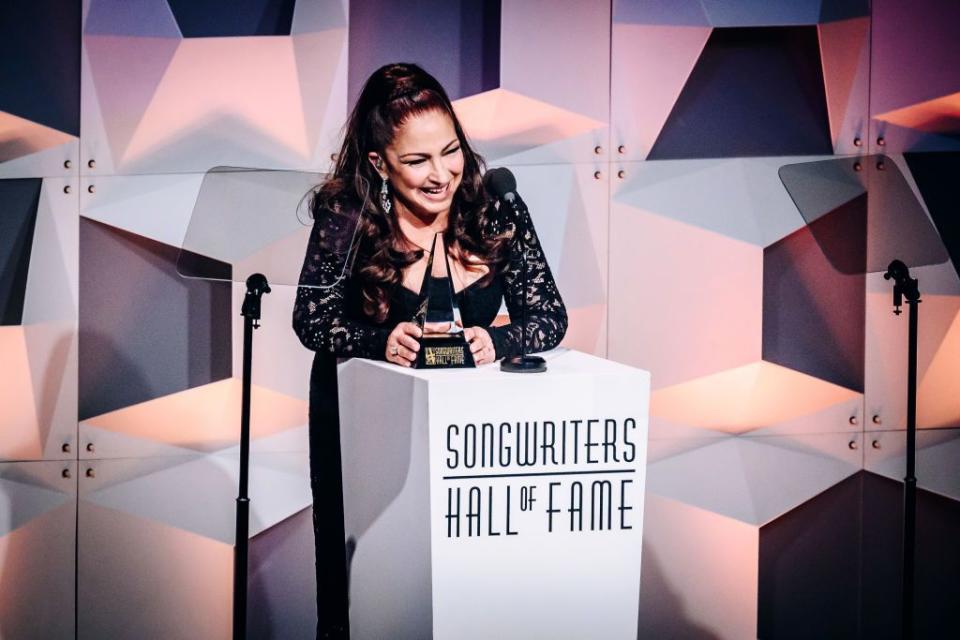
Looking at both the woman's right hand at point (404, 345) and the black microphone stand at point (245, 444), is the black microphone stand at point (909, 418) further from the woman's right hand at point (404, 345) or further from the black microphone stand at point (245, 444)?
the black microphone stand at point (245, 444)

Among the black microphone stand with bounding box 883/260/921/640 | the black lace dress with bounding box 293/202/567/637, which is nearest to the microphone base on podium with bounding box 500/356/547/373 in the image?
the black lace dress with bounding box 293/202/567/637

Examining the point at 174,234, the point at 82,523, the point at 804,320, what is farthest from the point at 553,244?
the point at 82,523

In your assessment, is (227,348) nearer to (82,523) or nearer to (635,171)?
(82,523)

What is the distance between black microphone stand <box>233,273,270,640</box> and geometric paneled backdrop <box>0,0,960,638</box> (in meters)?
0.39

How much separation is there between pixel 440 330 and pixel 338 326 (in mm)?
348

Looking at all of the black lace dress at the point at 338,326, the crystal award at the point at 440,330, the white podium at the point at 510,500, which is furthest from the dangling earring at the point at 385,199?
the white podium at the point at 510,500

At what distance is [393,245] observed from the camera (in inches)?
102

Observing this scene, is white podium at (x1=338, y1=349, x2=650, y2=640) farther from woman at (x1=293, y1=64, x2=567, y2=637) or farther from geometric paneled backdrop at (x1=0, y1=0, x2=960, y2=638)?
geometric paneled backdrop at (x1=0, y1=0, x2=960, y2=638)

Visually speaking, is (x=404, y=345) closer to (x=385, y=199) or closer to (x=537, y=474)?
(x=537, y=474)

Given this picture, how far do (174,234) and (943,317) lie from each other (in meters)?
2.84

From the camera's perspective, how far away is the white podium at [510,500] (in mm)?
1902

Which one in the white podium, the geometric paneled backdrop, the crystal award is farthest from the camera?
the geometric paneled backdrop

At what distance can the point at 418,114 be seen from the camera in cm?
257

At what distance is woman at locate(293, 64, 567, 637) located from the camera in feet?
8.06
